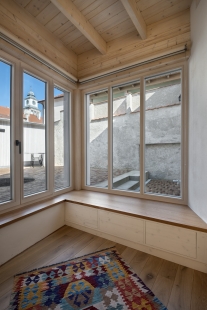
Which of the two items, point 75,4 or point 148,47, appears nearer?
point 75,4

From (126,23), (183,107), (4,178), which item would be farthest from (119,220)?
(126,23)

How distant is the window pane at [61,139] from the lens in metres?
2.47

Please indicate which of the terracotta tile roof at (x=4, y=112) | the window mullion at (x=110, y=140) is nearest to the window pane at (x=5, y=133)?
the terracotta tile roof at (x=4, y=112)

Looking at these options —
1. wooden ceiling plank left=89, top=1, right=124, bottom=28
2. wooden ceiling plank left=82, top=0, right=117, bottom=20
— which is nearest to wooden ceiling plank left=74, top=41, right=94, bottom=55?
wooden ceiling plank left=89, top=1, right=124, bottom=28

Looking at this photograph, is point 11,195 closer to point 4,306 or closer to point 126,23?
point 4,306

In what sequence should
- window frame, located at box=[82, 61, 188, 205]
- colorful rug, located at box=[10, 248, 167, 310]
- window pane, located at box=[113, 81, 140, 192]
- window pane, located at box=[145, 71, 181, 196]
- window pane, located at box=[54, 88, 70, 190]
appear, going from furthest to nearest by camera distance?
window pane, located at box=[54, 88, 70, 190]
window pane, located at box=[113, 81, 140, 192]
window pane, located at box=[145, 71, 181, 196]
window frame, located at box=[82, 61, 188, 205]
colorful rug, located at box=[10, 248, 167, 310]

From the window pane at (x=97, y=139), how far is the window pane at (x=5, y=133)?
1317mm

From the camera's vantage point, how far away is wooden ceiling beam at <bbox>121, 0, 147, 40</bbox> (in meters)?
1.63

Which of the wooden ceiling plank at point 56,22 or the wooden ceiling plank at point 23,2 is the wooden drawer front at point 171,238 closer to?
the wooden ceiling plank at point 56,22

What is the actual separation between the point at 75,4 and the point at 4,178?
7.27ft

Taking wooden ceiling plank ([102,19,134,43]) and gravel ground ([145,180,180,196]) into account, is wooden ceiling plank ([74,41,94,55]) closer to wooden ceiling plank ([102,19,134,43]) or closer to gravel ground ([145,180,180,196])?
wooden ceiling plank ([102,19,134,43])

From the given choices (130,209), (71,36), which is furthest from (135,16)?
(130,209)

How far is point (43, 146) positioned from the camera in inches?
88.8

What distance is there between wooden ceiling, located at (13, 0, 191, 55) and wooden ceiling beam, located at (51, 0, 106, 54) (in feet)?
0.15
